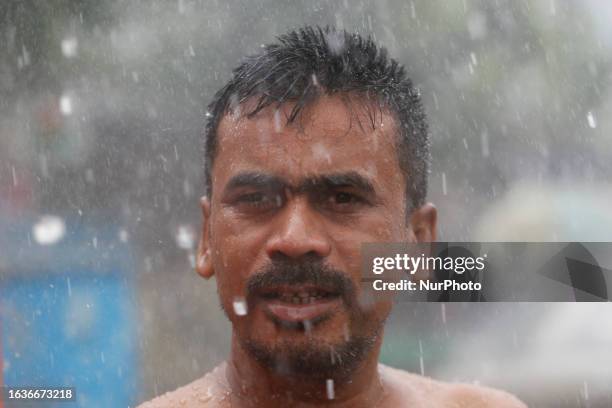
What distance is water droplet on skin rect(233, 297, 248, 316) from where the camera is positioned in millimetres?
1516

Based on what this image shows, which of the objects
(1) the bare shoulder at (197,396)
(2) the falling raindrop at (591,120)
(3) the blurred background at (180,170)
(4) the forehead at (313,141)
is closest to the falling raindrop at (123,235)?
(3) the blurred background at (180,170)

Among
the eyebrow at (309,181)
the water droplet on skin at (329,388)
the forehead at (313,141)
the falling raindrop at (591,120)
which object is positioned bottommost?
the water droplet on skin at (329,388)

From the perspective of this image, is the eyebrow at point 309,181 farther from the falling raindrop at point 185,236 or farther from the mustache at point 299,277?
the falling raindrop at point 185,236

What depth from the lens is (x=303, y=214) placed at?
1503mm

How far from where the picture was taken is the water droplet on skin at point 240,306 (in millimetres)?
1516

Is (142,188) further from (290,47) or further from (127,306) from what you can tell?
(290,47)

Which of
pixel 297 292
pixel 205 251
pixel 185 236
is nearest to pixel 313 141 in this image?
pixel 297 292

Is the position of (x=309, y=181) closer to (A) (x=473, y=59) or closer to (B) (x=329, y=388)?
(B) (x=329, y=388)

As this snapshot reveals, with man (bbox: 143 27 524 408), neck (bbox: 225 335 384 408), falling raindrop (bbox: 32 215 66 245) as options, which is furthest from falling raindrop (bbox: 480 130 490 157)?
falling raindrop (bbox: 32 215 66 245)

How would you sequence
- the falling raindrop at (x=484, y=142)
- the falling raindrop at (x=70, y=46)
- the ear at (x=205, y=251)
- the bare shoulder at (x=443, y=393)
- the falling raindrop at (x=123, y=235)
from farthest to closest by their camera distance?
the falling raindrop at (x=484, y=142)
the falling raindrop at (x=123, y=235)
the falling raindrop at (x=70, y=46)
the bare shoulder at (x=443, y=393)
the ear at (x=205, y=251)

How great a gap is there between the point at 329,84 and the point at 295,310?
0.49m

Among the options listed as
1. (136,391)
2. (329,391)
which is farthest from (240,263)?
(136,391)

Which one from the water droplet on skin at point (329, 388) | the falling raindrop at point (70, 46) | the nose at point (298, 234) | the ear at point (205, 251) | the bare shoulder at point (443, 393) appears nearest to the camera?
the nose at point (298, 234)

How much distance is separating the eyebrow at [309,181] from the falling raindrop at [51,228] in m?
1.69
